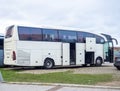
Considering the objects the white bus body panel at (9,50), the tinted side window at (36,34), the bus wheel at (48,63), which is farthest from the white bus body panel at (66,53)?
the white bus body panel at (9,50)

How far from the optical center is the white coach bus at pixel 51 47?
1001 inches

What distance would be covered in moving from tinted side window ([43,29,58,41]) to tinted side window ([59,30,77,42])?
459mm

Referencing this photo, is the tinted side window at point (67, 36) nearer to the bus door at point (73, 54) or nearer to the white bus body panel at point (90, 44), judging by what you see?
the bus door at point (73, 54)

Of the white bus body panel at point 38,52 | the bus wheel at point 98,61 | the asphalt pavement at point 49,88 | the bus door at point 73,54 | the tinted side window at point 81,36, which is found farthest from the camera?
the bus wheel at point 98,61

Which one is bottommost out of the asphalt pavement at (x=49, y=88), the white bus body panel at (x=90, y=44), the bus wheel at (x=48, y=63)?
the asphalt pavement at (x=49, y=88)

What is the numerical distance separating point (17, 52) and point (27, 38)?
4.10 ft

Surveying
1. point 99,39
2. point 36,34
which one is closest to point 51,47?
point 36,34

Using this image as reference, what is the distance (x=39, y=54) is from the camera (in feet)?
87.0

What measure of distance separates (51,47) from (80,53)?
9.72ft

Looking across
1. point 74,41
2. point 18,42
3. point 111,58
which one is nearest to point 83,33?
point 74,41

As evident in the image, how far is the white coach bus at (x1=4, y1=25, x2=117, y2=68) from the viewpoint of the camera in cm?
2544

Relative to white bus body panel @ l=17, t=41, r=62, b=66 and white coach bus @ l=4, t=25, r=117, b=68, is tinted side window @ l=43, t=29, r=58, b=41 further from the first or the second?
white bus body panel @ l=17, t=41, r=62, b=66

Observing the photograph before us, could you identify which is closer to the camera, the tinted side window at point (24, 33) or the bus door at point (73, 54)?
the tinted side window at point (24, 33)

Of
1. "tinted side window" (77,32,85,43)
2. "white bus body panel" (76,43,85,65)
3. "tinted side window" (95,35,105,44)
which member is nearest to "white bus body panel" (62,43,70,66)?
"white bus body panel" (76,43,85,65)
